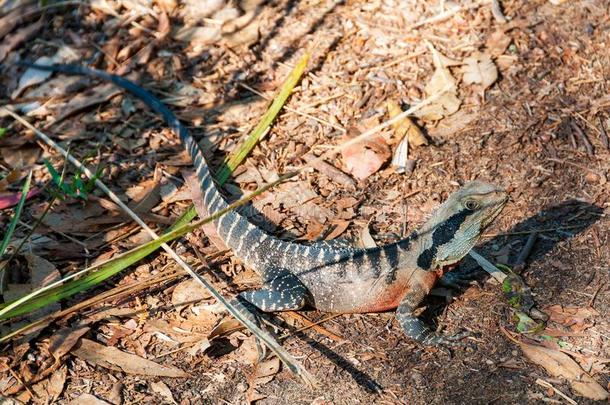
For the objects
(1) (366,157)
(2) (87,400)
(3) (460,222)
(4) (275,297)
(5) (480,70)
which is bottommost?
(2) (87,400)

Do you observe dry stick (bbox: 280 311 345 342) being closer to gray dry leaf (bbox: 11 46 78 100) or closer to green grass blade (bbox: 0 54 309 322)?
green grass blade (bbox: 0 54 309 322)

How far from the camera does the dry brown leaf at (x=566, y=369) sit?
4797mm

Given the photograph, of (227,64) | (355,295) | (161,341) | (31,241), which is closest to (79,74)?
(227,64)

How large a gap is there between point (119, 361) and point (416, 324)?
2.10 m

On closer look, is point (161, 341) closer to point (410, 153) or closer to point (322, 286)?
point (322, 286)

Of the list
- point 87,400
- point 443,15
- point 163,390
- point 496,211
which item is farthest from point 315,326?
point 443,15

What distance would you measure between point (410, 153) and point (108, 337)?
303 centimetres

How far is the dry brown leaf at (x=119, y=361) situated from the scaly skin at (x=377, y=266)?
737 millimetres

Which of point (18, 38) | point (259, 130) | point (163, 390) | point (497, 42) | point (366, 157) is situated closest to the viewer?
point (163, 390)

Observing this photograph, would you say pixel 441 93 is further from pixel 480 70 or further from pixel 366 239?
pixel 366 239

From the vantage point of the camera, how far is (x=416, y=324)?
529cm

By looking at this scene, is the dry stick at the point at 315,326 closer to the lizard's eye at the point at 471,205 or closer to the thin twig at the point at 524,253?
the lizard's eye at the point at 471,205

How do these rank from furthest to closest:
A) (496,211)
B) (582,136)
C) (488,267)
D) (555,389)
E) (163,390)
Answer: (582,136) → (488,267) → (496,211) → (163,390) → (555,389)

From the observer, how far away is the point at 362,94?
23.9ft
